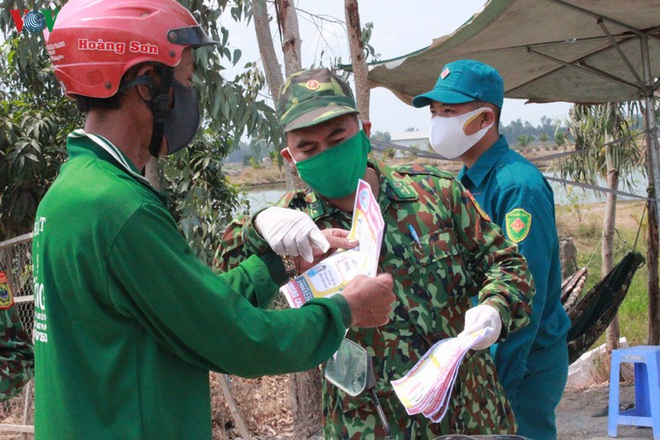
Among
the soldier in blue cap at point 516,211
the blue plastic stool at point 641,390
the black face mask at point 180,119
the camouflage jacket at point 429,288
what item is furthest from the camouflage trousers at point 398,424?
the blue plastic stool at point 641,390

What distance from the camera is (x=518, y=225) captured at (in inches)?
130

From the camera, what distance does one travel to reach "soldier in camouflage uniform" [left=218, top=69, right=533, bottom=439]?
100 inches

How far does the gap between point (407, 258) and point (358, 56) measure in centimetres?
329

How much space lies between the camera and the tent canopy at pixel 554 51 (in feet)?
16.5

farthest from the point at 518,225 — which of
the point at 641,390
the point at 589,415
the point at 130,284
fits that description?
the point at 589,415

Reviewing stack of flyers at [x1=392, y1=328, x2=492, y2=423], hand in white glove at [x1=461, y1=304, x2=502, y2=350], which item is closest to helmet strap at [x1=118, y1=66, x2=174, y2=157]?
stack of flyers at [x1=392, y1=328, x2=492, y2=423]

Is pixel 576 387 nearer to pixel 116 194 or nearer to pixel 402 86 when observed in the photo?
pixel 402 86

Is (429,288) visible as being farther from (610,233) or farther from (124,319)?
(610,233)

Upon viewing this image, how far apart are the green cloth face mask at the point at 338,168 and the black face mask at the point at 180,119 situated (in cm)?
67

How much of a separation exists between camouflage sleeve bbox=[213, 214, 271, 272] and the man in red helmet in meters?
0.67

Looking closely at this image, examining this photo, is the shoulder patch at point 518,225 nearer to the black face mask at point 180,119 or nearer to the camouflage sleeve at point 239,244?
the camouflage sleeve at point 239,244

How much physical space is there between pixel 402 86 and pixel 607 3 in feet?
5.72

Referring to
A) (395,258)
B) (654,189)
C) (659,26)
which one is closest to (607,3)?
(659,26)

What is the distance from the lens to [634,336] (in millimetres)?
8742
